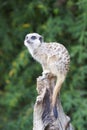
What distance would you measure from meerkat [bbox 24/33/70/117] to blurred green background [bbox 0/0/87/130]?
165cm

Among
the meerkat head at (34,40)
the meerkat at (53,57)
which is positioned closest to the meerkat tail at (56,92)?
the meerkat at (53,57)

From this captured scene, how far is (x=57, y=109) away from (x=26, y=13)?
262cm

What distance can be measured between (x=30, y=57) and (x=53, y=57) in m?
2.33

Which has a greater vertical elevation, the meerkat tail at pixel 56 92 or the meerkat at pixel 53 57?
the meerkat at pixel 53 57

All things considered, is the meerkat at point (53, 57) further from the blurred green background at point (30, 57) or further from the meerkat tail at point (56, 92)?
the blurred green background at point (30, 57)

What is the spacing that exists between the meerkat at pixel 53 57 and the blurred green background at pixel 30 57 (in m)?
1.65

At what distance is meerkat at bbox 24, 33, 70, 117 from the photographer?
3.25 m

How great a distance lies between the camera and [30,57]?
221 inches

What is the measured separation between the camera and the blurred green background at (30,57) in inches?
206

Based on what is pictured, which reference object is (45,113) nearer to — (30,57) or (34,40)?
(34,40)

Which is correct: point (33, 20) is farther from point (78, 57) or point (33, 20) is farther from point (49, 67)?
point (49, 67)

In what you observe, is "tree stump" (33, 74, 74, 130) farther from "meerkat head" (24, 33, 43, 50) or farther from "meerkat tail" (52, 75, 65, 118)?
"meerkat head" (24, 33, 43, 50)

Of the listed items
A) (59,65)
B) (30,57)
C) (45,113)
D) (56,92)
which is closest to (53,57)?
(59,65)

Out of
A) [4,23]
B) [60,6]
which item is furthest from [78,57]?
[4,23]
